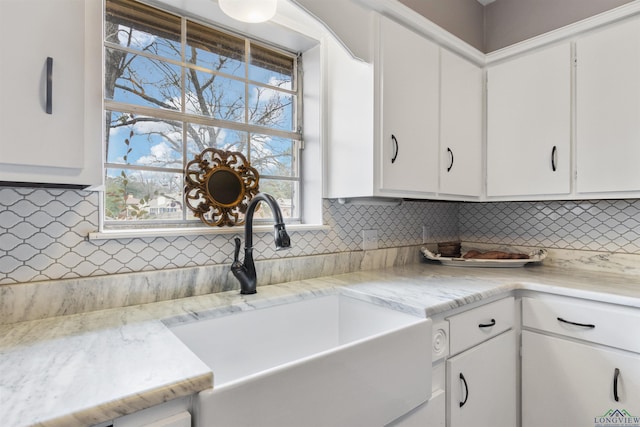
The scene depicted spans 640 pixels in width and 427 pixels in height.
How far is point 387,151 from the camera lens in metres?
1.67

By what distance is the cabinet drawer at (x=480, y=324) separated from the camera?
1.37 m

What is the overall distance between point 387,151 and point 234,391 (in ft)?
4.10

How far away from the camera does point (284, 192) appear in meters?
1.88

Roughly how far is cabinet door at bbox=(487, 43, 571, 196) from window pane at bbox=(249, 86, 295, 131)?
125 centimetres

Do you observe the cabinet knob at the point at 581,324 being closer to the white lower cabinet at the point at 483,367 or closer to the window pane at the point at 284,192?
the white lower cabinet at the point at 483,367

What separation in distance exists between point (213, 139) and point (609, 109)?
1.96 m

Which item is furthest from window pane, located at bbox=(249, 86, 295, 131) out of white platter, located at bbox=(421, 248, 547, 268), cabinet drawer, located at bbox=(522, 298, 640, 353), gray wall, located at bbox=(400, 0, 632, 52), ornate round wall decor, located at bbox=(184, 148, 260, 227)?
cabinet drawer, located at bbox=(522, 298, 640, 353)

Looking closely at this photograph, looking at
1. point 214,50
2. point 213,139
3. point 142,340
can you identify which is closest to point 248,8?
point 214,50

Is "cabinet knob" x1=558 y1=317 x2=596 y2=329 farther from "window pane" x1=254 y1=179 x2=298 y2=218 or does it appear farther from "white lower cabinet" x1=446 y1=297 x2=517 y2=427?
"window pane" x1=254 y1=179 x2=298 y2=218

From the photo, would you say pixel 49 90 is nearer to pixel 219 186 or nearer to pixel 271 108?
pixel 219 186

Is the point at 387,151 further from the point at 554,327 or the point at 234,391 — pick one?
the point at 234,391

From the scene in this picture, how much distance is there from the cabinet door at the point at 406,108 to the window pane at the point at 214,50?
67 centimetres

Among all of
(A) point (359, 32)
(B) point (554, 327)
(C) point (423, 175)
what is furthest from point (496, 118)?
(B) point (554, 327)

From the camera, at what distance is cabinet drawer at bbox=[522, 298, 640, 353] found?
1.40 m
